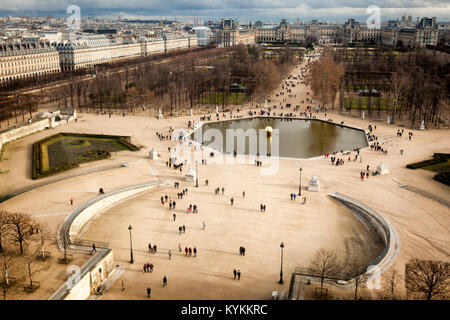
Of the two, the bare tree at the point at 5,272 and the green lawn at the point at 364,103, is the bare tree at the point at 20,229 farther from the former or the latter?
the green lawn at the point at 364,103

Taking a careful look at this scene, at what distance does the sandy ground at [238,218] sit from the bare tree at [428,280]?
3.44 metres

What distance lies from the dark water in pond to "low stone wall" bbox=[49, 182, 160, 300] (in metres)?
24.3

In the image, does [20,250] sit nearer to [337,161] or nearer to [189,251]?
[189,251]

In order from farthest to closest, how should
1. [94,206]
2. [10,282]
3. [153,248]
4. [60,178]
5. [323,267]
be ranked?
[60,178]
[94,206]
[153,248]
[323,267]
[10,282]

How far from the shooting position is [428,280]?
24.2m

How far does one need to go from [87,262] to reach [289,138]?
150 feet

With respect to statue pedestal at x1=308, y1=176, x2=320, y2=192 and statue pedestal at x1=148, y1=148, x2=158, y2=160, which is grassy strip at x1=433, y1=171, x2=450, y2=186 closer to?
statue pedestal at x1=308, y1=176, x2=320, y2=192

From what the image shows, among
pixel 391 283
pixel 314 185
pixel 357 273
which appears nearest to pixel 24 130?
pixel 314 185

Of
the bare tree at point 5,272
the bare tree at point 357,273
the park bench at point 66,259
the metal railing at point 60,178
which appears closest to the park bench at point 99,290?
the park bench at point 66,259

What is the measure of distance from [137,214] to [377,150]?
37.0m

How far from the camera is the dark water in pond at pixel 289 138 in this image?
200 ft

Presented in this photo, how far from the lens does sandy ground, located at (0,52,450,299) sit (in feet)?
96.4

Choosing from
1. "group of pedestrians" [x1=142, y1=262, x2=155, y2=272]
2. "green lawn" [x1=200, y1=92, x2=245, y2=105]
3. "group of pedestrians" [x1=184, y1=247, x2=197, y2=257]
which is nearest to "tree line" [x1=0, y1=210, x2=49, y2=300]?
"group of pedestrians" [x1=142, y1=262, x2=155, y2=272]
